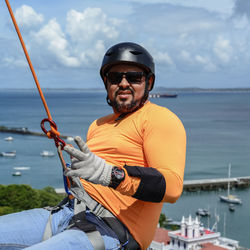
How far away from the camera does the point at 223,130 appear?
316ft

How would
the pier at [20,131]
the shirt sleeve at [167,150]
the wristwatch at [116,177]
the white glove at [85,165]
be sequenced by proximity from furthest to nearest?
the pier at [20,131]
the shirt sleeve at [167,150]
the wristwatch at [116,177]
the white glove at [85,165]

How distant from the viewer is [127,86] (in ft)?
10.1

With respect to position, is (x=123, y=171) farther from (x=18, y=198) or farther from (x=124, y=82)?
(x=18, y=198)

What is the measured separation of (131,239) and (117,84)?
43.1 inches

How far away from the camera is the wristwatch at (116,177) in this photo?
2365 mm

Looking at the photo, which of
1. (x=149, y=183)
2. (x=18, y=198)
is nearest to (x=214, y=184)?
(x=18, y=198)

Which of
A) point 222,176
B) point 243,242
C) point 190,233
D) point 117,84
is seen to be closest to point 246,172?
point 222,176

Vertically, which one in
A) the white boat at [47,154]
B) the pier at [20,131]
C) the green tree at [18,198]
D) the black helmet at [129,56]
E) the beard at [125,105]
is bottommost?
the beard at [125,105]

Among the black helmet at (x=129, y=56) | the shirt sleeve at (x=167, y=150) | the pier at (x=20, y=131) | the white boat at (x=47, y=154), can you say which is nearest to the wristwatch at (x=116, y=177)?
the shirt sleeve at (x=167, y=150)

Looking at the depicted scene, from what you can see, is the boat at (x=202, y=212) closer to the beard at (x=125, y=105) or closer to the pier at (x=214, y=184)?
the pier at (x=214, y=184)

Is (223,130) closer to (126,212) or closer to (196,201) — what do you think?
(196,201)

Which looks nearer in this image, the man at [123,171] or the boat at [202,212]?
the man at [123,171]

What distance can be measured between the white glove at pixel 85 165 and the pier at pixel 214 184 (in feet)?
159

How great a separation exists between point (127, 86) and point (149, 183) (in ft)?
2.92
